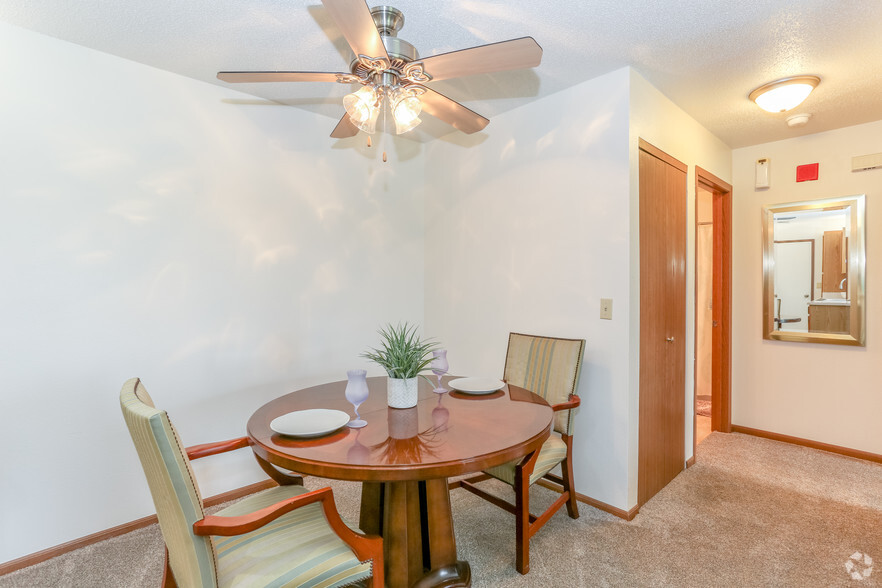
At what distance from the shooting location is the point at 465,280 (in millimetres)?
3324

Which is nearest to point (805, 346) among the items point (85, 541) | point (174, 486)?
point (174, 486)

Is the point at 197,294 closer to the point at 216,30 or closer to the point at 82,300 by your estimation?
the point at 82,300

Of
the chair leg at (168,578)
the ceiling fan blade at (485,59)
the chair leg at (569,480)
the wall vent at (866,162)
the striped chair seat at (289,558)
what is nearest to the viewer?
the striped chair seat at (289,558)

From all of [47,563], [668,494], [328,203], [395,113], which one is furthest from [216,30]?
[668,494]

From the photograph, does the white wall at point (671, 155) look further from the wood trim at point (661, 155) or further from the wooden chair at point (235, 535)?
the wooden chair at point (235, 535)

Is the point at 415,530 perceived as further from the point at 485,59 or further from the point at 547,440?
the point at 485,59

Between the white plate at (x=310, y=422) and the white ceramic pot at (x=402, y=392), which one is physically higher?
the white ceramic pot at (x=402, y=392)

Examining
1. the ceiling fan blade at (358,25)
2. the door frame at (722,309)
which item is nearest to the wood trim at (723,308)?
the door frame at (722,309)

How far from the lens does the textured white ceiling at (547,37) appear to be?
1.83 meters

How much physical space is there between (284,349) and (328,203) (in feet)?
3.40

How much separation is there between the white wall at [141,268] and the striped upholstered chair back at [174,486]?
132cm

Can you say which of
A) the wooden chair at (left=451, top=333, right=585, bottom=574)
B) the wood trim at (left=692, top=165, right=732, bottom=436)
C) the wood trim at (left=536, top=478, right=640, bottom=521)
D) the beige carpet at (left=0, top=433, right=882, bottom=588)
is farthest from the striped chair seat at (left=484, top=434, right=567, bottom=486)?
the wood trim at (left=692, top=165, right=732, bottom=436)

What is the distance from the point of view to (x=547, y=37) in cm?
204

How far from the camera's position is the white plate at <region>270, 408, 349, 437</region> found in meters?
1.49
